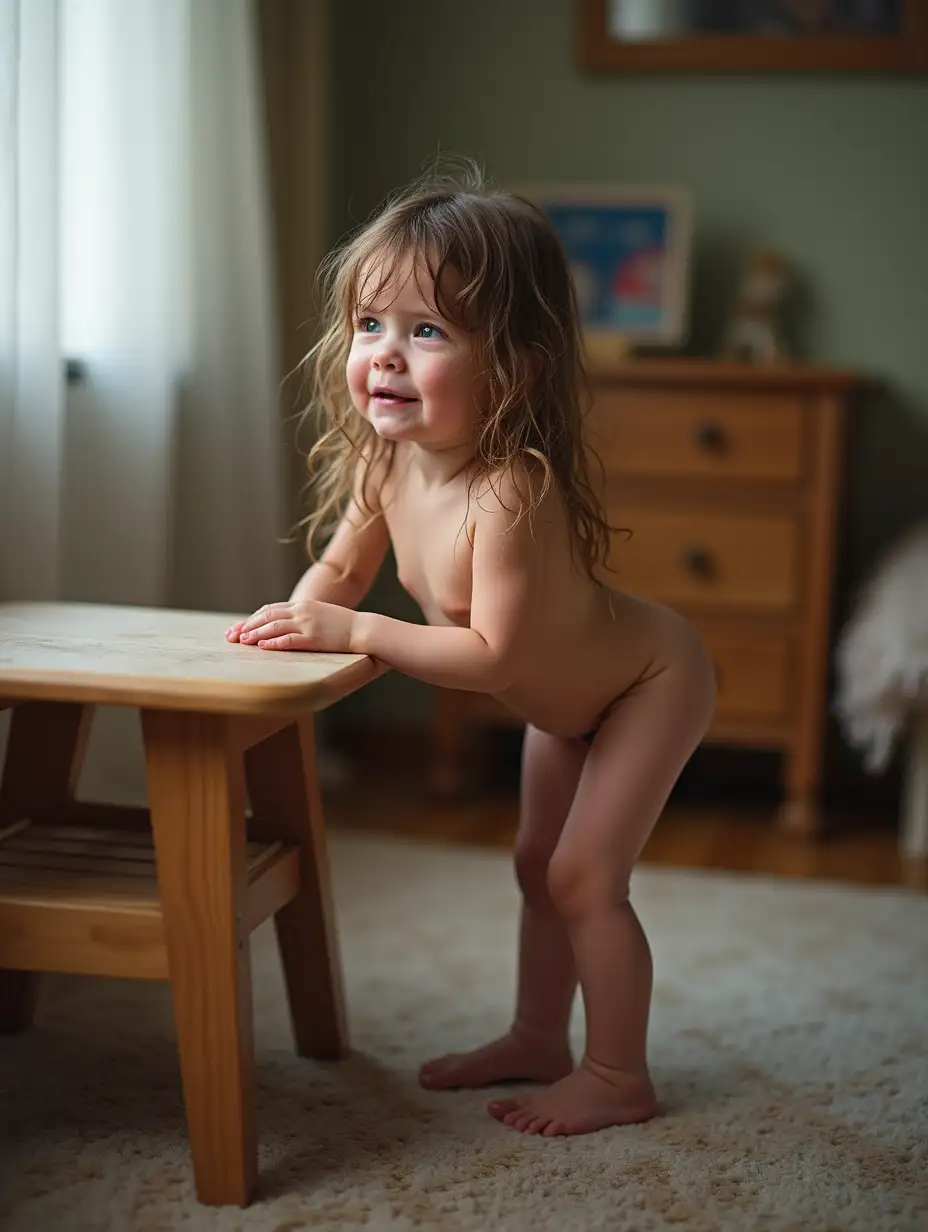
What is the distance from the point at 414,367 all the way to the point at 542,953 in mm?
581

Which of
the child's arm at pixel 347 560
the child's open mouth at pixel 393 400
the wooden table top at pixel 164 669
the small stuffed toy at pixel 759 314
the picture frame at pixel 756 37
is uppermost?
the picture frame at pixel 756 37

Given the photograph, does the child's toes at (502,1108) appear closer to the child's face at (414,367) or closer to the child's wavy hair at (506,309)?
the child's wavy hair at (506,309)

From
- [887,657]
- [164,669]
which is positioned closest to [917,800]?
[887,657]

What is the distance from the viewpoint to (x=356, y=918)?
6.21ft

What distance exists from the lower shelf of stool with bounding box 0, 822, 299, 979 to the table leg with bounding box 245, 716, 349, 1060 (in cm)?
9

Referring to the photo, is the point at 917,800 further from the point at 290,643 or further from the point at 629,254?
the point at 290,643

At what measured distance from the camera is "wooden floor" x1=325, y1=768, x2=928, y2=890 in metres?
2.25

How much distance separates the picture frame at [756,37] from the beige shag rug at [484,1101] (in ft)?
5.33

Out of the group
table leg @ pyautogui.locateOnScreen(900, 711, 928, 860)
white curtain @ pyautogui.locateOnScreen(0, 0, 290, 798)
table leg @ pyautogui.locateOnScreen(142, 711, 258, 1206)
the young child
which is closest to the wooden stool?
table leg @ pyautogui.locateOnScreen(142, 711, 258, 1206)

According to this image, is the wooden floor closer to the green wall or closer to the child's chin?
the green wall

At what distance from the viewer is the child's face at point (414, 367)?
47.2 inches

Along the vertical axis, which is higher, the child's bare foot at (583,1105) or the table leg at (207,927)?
the table leg at (207,927)

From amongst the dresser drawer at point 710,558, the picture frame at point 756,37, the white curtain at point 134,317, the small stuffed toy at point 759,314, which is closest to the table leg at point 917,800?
the dresser drawer at point 710,558

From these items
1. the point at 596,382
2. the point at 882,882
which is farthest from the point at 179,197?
the point at 882,882
